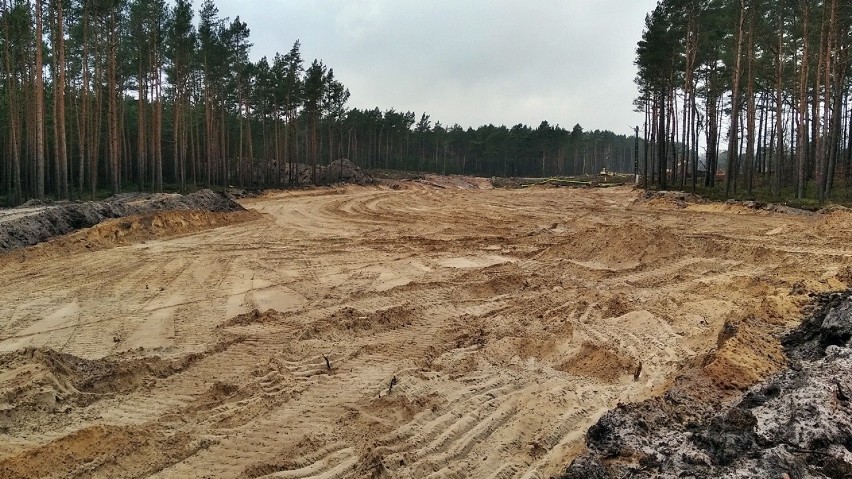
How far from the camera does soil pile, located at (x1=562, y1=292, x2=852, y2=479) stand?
9.04 ft

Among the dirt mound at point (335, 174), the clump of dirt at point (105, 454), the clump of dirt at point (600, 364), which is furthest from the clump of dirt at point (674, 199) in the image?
the dirt mound at point (335, 174)

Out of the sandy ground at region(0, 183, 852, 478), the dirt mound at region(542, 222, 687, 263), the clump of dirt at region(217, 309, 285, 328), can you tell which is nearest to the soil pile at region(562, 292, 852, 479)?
the sandy ground at region(0, 183, 852, 478)

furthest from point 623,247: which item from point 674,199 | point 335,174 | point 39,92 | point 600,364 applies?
point 335,174

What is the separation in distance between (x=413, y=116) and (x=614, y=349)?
82.3m

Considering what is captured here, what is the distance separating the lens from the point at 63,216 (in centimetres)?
Result: 1491

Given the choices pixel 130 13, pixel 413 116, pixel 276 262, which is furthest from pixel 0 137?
pixel 413 116

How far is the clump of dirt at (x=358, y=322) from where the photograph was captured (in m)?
7.17

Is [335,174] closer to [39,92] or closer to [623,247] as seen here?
[39,92]

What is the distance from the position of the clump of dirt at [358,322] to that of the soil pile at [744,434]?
13.7 feet

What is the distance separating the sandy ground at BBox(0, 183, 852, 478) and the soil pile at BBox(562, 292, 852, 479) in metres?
0.54

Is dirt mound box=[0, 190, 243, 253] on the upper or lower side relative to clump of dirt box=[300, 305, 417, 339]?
upper

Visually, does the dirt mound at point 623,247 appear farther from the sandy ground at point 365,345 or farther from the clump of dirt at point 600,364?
the clump of dirt at point 600,364

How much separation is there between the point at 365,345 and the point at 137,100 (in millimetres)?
40436

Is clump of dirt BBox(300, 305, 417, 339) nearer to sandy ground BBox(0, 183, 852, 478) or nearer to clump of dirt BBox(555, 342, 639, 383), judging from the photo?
sandy ground BBox(0, 183, 852, 478)
